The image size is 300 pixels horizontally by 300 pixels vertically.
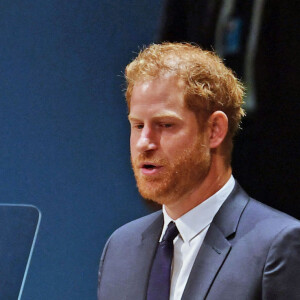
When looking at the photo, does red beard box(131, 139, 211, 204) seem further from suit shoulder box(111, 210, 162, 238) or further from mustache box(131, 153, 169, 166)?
suit shoulder box(111, 210, 162, 238)

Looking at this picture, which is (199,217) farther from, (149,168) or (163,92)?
(163,92)

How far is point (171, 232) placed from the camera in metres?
1.26

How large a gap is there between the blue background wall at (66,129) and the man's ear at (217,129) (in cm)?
45

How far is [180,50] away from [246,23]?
0.19 meters

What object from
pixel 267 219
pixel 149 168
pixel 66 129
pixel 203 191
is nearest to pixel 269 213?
pixel 267 219

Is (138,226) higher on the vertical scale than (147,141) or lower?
lower

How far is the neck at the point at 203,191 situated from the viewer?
1245 millimetres

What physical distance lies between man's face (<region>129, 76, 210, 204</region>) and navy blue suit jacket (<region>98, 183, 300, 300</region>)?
0.10 meters

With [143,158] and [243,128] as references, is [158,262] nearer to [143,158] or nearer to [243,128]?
[143,158]

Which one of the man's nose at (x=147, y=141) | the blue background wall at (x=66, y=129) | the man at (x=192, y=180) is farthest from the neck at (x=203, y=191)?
the blue background wall at (x=66, y=129)

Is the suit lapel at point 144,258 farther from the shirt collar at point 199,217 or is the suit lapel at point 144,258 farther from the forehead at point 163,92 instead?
the forehead at point 163,92

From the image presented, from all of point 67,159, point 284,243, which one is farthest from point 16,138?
point 284,243

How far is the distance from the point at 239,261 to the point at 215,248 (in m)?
0.05

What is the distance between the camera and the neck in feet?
4.09
